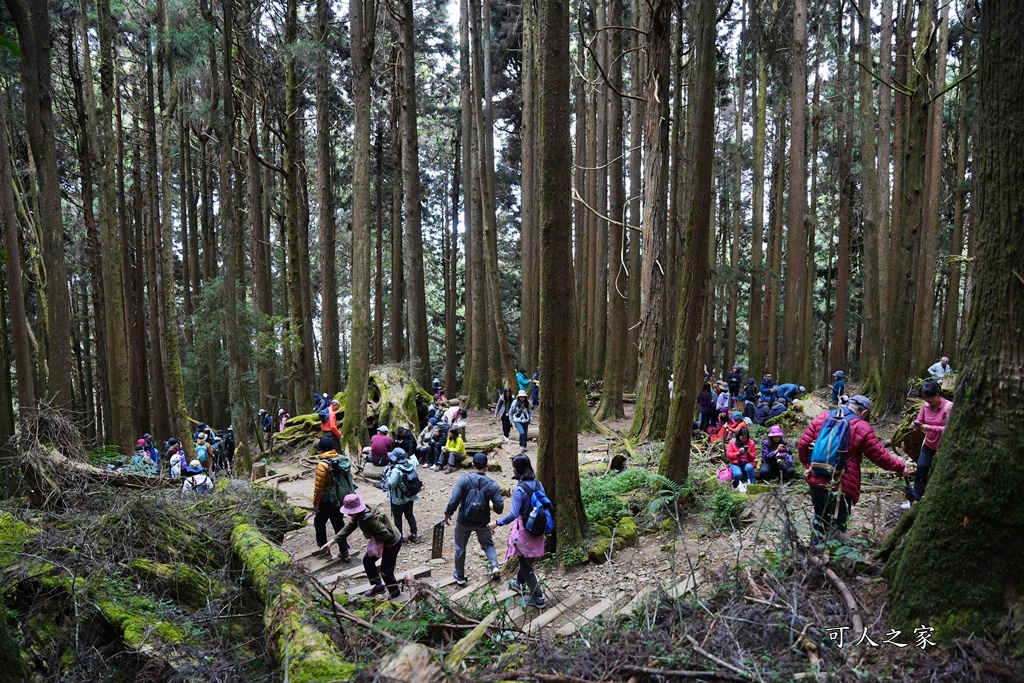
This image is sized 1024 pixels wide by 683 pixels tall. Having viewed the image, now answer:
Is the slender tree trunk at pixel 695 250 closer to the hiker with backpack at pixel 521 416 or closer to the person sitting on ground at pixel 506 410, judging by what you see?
the hiker with backpack at pixel 521 416

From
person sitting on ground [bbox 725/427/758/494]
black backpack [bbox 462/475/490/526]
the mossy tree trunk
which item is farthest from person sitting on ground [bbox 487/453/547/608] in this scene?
person sitting on ground [bbox 725/427/758/494]

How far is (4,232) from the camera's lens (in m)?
9.53

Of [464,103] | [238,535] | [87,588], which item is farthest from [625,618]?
[464,103]

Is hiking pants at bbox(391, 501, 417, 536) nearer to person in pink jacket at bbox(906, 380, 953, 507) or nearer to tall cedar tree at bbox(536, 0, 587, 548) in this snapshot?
tall cedar tree at bbox(536, 0, 587, 548)

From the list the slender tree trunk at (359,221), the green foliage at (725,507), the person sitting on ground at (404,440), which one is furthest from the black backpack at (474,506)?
the slender tree trunk at (359,221)

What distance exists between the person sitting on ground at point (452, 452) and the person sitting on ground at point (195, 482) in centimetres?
517

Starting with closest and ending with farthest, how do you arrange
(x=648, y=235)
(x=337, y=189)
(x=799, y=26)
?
(x=648, y=235)
(x=799, y=26)
(x=337, y=189)

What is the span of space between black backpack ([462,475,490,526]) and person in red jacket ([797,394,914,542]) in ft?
11.7

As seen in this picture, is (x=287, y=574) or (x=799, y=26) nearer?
(x=287, y=574)

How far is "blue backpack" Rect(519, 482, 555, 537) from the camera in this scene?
21.6 feet

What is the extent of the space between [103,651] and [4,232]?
7.73 metres

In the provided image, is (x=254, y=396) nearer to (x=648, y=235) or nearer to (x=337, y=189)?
(x=337, y=189)

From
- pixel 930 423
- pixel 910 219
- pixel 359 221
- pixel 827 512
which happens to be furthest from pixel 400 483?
pixel 910 219

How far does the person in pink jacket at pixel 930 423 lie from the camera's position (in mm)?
6547
